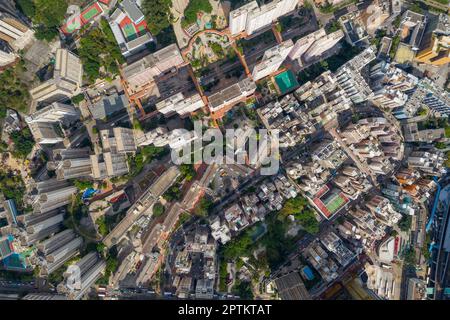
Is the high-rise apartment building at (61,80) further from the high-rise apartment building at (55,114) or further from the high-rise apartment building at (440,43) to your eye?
the high-rise apartment building at (440,43)

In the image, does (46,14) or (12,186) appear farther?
(12,186)

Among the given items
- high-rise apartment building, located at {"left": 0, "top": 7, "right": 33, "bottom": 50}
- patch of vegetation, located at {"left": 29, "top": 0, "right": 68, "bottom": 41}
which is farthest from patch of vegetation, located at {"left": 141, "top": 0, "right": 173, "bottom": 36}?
high-rise apartment building, located at {"left": 0, "top": 7, "right": 33, "bottom": 50}

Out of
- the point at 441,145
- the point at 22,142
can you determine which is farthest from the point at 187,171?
the point at 441,145

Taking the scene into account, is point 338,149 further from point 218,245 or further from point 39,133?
point 39,133

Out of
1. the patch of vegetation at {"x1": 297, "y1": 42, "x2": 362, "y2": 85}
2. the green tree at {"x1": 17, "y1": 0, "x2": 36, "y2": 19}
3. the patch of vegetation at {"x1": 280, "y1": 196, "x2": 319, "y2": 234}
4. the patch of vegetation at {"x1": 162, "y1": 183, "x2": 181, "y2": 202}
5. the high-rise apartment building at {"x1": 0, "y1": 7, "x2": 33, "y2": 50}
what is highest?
the green tree at {"x1": 17, "y1": 0, "x2": 36, "y2": 19}

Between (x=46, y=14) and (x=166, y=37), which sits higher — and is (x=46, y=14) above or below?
above

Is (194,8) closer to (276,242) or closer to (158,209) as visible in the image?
(158,209)

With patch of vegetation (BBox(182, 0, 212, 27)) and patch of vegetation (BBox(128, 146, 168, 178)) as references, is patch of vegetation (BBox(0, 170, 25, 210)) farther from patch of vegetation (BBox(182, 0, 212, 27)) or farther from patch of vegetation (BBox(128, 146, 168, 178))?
patch of vegetation (BBox(182, 0, 212, 27))
